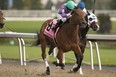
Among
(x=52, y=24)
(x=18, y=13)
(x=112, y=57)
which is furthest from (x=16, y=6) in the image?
(x=52, y=24)

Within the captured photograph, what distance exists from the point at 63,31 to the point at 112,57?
7.75 metres

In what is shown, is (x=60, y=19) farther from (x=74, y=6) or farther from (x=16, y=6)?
(x=16, y=6)

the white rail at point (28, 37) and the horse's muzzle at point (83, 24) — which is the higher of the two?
the horse's muzzle at point (83, 24)

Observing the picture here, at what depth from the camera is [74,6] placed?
10.5 metres

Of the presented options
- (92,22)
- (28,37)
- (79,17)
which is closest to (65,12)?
(92,22)

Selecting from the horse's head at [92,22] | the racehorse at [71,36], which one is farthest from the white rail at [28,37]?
the racehorse at [71,36]

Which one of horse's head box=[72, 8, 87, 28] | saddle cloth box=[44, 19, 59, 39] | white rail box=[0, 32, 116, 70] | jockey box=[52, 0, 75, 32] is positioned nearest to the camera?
horse's head box=[72, 8, 87, 28]

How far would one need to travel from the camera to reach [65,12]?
10.8 meters

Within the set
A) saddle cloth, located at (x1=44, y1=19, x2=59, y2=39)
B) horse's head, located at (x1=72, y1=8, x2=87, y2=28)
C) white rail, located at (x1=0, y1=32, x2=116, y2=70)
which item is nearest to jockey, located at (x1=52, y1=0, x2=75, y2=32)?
saddle cloth, located at (x1=44, y1=19, x2=59, y2=39)

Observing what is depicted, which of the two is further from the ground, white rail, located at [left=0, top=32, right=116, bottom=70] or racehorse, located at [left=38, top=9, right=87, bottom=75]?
racehorse, located at [left=38, top=9, right=87, bottom=75]

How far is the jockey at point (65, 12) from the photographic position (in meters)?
10.6

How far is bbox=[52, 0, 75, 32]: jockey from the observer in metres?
10.6

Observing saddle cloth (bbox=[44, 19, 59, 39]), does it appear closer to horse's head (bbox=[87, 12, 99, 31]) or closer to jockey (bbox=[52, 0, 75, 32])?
jockey (bbox=[52, 0, 75, 32])

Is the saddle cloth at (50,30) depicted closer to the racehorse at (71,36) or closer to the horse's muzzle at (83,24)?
the racehorse at (71,36)
